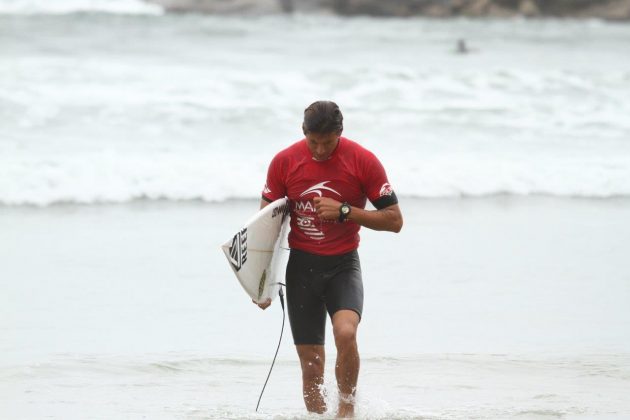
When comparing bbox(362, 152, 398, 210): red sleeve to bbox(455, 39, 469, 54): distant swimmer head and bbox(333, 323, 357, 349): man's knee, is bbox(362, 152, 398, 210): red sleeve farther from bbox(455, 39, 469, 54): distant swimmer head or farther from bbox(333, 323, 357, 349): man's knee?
bbox(455, 39, 469, 54): distant swimmer head

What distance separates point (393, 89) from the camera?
18.7 m

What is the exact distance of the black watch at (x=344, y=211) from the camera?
195 inches

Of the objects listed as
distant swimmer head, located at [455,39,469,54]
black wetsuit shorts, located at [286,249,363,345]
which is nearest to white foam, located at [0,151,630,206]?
black wetsuit shorts, located at [286,249,363,345]

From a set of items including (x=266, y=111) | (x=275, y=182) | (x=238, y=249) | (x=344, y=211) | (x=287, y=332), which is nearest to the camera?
(x=344, y=211)

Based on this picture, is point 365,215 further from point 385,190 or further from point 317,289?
point 317,289

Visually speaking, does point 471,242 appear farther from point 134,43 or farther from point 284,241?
point 134,43

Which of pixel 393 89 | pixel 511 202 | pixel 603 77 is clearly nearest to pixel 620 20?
pixel 603 77

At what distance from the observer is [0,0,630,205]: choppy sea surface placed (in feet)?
41.6

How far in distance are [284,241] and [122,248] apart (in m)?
4.24

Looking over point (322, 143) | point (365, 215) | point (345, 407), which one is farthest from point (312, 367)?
point (322, 143)

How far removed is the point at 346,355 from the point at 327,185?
783 mm

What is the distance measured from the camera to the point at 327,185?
200 inches

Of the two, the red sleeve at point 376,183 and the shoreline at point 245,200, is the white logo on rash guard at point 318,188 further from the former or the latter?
the shoreline at point 245,200

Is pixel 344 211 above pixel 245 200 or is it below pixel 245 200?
above
